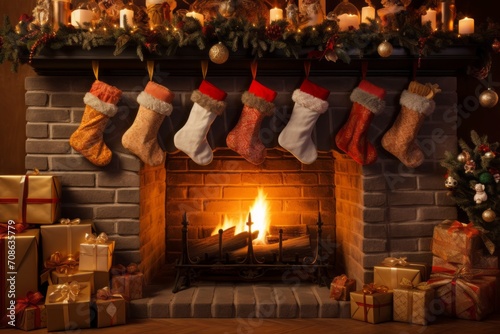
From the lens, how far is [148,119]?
9.91 ft

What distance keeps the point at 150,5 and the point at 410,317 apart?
2233 mm

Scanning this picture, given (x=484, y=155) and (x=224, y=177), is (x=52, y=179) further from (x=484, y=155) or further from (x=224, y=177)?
(x=484, y=155)

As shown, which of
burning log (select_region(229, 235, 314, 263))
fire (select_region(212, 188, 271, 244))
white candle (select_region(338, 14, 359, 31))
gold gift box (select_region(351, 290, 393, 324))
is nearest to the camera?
gold gift box (select_region(351, 290, 393, 324))

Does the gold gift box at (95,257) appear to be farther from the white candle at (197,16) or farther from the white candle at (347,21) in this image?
the white candle at (347,21)

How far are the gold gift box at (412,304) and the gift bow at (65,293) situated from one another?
1678mm

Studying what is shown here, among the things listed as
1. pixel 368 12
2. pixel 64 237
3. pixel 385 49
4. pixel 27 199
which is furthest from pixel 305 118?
pixel 27 199

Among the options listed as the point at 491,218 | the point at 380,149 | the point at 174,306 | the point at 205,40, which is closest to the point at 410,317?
the point at 491,218

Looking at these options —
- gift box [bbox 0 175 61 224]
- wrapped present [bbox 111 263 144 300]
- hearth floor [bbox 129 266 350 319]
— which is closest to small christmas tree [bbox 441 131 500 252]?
hearth floor [bbox 129 266 350 319]

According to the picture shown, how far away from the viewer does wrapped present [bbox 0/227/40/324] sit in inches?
110

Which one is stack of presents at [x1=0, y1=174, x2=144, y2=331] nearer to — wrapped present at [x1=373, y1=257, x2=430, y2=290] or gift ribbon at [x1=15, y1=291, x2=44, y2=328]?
gift ribbon at [x1=15, y1=291, x2=44, y2=328]

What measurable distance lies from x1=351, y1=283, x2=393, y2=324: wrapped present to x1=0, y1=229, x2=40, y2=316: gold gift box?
1.71 m

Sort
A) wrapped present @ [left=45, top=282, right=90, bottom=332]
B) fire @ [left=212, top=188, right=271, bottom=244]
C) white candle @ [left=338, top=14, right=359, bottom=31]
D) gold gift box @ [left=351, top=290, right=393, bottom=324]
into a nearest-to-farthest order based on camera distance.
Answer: wrapped present @ [left=45, top=282, right=90, bottom=332] → gold gift box @ [left=351, top=290, right=393, bottom=324] → white candle @ [left=338, top=14, right=359, bottom=31] → fire @ [left=212, top=188, right=271, bottom=244]

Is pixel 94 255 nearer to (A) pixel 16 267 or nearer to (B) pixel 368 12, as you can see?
(A) pixel 16 267

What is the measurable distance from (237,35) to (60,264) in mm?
1559
